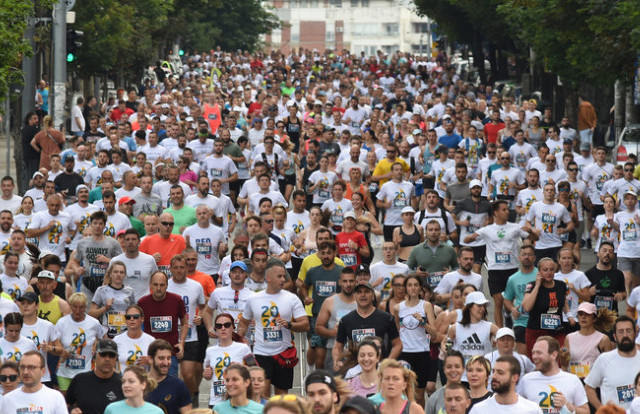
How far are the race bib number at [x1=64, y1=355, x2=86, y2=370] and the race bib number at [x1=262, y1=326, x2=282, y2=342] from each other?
1.57 m

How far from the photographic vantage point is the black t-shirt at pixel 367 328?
12.4m

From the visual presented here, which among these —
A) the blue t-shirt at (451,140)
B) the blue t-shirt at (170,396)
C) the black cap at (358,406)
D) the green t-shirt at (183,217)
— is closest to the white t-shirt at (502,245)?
the green t-shirt at (183,217)

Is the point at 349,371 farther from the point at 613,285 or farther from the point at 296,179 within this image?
the point at 296,179

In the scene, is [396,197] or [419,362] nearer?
[419,362]

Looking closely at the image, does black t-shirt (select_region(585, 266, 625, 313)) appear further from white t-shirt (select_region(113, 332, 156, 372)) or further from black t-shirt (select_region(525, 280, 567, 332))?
white t-shirt (select_region(113, 332, 156, 372))

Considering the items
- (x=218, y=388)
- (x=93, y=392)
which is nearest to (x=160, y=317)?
(x=218, y=388)

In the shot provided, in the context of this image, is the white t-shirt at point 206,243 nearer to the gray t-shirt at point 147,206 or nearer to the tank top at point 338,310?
the gray t-shirt at point 147,206

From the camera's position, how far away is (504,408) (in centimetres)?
956

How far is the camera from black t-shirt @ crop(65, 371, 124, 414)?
10570 millimetres

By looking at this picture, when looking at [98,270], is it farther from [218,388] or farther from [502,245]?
[502,245]

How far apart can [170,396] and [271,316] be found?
234cm

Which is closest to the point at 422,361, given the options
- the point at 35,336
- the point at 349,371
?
the point at 349,371

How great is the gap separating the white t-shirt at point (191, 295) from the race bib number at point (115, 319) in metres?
0.53

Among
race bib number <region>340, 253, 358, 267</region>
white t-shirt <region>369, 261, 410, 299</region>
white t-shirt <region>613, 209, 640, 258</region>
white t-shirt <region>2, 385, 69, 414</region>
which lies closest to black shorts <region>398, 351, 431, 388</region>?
white t-shirt <region>369, 261, 410, 299</region>
